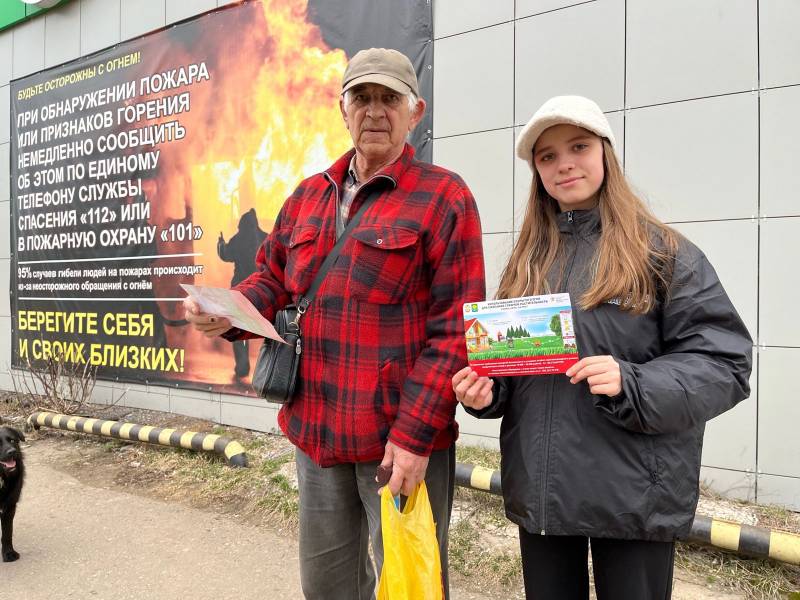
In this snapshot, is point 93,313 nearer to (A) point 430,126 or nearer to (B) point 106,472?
(B) point 106,472

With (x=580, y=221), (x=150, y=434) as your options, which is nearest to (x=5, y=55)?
(x=150, y=434)

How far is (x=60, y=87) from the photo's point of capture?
7.38m

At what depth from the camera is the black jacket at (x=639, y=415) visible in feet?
4.43

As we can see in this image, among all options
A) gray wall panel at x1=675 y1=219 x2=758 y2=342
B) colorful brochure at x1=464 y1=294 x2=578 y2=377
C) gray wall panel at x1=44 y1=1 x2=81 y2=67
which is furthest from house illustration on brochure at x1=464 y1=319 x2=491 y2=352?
gray wall panel at x1=44 y1=1 x2=81 y2=67

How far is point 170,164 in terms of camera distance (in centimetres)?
632

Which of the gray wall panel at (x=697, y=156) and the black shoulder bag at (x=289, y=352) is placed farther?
the gray wall panel at (x=697, y=156)

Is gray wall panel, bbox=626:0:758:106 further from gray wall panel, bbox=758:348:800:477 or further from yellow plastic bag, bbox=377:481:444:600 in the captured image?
yellow plastic bag, bbox=377:481:444:600

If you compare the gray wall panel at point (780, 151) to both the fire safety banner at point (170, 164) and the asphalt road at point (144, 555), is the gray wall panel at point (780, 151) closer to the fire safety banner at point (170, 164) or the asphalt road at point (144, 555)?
the asphalt road at point (144, 555)

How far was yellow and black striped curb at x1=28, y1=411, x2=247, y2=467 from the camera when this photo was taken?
4918 mm

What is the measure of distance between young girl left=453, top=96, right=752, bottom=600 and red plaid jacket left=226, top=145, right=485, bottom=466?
194 millimetres

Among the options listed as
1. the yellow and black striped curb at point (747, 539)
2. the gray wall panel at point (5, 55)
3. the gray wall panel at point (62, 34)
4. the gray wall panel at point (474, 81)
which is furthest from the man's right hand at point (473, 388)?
the gray wall panel at point (5, 55)

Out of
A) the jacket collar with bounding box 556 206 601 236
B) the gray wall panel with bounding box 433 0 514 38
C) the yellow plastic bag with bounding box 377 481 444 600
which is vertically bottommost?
the yellow plastic bag with bounding box 377 481 444 600

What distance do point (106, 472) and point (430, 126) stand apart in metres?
4.14

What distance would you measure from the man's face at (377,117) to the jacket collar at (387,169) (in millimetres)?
53
